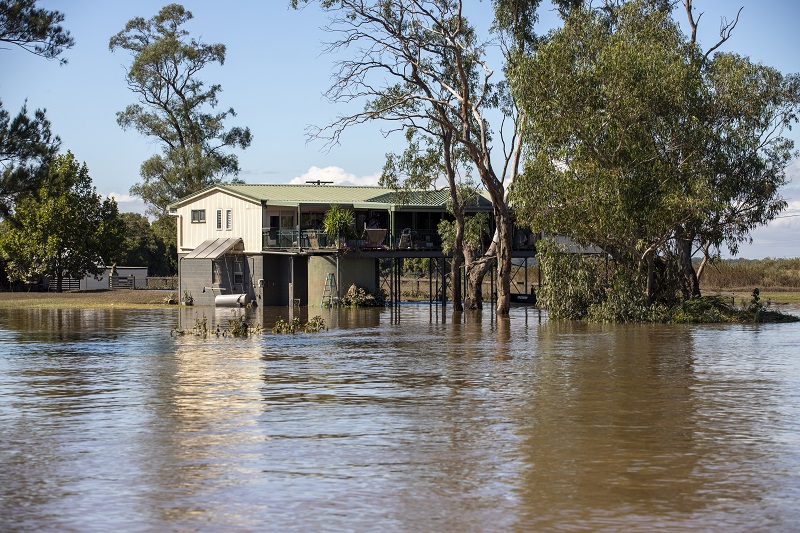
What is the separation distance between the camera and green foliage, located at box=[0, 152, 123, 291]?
64375mm

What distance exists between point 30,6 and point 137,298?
32.9 metres

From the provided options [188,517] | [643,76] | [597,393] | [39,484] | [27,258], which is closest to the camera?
[188,517]

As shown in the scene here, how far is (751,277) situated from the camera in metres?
70.9

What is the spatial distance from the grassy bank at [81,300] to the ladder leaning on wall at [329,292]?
9546mm

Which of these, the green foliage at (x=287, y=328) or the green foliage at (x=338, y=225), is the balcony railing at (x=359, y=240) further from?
the green foliage at (x=287, y=328)

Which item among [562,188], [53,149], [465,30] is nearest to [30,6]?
[53,149]

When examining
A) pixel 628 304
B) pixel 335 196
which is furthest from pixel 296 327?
pixel 335 196

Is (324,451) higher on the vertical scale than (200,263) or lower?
lower

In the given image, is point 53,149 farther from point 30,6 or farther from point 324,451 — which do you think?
point 324,451

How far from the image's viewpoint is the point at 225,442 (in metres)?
13.5

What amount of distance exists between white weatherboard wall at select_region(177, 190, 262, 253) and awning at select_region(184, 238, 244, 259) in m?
0.36

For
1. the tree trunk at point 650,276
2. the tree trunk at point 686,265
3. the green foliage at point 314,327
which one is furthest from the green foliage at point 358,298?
the tree trunk at point 650,276

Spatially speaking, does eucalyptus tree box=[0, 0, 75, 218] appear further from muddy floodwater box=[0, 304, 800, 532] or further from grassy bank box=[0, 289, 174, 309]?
grassy bank box=[0, 289, 174, 309]

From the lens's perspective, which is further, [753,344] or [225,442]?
[753,344]
